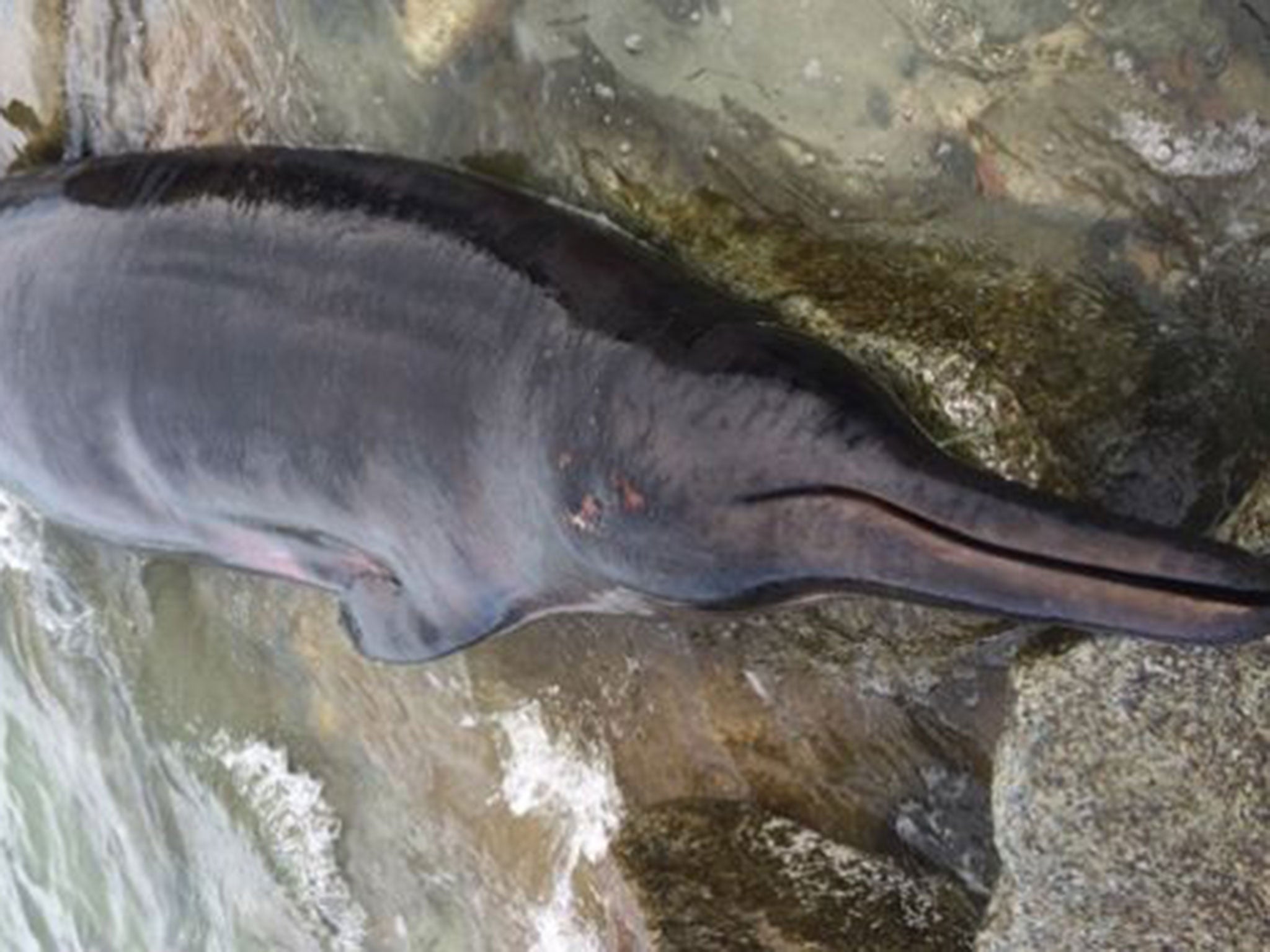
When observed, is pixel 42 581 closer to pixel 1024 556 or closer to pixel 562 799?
pixel 562 799

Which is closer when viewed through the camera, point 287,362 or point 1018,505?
point 1018,505

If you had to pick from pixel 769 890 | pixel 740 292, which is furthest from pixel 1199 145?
pixel 769 890

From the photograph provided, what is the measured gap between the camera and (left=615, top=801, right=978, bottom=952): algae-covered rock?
20.1 ft

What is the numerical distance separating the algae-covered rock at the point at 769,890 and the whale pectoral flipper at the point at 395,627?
93 cm

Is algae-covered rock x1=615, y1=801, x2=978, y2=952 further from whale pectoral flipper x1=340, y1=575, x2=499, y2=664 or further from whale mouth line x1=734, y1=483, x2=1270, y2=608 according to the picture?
whale mouth line x1=734, y1=483, x2=1270, y2=608

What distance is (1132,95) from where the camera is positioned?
16.6ft

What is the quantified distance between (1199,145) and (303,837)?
14.9 feet

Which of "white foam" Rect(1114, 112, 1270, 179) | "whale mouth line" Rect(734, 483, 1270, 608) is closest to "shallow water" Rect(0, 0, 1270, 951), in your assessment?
"white foam" Rect(1114, 112, 1270, 179)

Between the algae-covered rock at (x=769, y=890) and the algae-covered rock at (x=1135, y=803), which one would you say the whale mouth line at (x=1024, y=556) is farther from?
the algae-covered rock at (x=769, y=890)

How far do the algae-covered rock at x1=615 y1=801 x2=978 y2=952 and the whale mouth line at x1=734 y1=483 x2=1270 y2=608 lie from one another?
5.98 feet

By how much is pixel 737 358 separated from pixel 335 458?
1501mm

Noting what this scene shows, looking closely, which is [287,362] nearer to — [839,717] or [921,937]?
[839,717]

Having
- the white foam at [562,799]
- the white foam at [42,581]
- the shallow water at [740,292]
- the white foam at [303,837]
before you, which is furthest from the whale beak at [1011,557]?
the white foam at [42,581]

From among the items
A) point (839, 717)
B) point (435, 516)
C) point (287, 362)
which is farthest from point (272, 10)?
point (839, 717)
